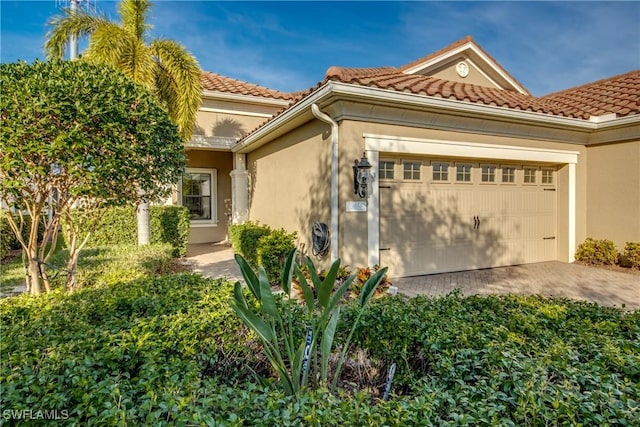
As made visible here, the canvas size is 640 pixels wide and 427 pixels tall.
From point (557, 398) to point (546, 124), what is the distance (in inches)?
312

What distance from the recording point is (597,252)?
27.7 feet

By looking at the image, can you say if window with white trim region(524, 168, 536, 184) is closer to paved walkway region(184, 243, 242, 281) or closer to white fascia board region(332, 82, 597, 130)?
white fascia board region(332, 82, 597, 130)

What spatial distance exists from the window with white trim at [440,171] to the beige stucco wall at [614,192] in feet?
14.3

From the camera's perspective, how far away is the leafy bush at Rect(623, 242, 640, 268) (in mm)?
7766

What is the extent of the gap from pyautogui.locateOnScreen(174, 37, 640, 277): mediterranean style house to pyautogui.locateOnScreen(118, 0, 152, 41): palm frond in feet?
11.7

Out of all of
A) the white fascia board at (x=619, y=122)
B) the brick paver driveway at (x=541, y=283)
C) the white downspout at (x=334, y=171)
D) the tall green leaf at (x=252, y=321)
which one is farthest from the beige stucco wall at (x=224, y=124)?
the tall green leaf at (x=252, y=321)

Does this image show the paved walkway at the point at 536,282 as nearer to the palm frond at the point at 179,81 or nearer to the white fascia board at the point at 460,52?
the palm frond at the point at 179,81

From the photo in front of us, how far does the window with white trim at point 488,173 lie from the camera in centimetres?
801

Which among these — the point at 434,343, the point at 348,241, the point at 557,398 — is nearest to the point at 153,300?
the point at 434,343

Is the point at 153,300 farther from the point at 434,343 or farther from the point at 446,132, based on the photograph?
the point at 446,132

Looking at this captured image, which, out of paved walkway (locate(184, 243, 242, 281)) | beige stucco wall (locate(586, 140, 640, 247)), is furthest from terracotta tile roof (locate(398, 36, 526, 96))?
paved walkway (locate(184, 243, 242, 281))

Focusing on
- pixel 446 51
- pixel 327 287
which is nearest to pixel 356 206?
pixel 327 287

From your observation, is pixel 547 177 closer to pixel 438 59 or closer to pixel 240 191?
pixel 438 59

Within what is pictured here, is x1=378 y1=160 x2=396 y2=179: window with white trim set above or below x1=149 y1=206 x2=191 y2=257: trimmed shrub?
above
